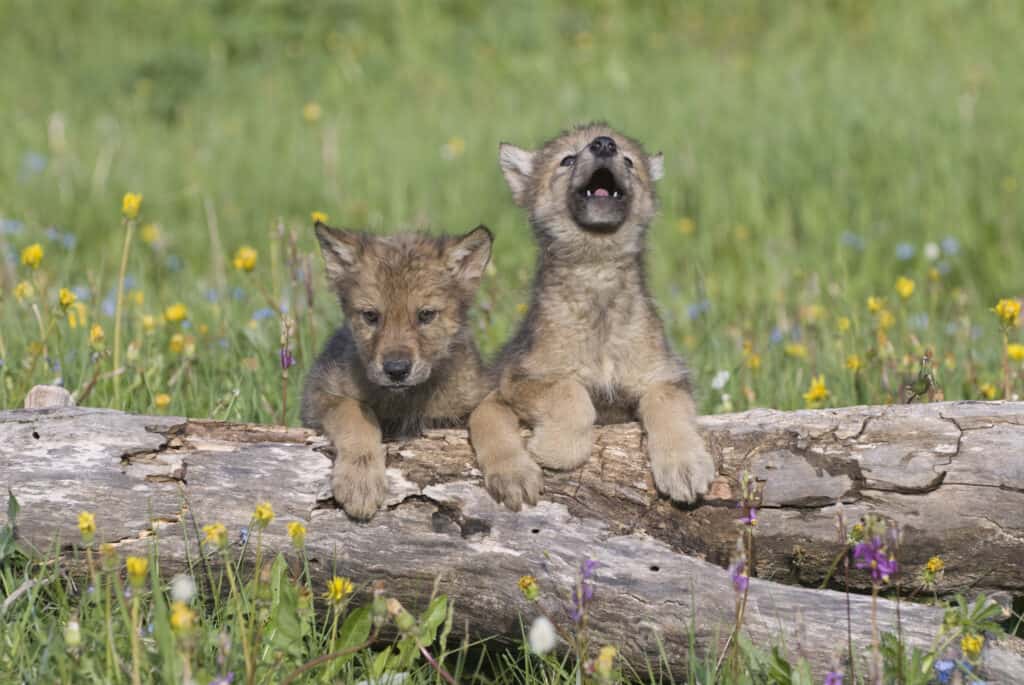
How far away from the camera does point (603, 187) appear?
4.93 meters

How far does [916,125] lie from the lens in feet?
31.4

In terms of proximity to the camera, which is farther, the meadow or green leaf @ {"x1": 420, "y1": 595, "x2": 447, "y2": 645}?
the meadow

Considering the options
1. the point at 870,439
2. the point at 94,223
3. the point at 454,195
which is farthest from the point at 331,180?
the point at 870,439

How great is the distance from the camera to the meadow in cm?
574

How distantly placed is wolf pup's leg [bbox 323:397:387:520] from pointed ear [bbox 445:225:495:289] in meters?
0.79

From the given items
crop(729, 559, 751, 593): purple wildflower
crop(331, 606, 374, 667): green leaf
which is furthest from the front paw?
crop(729, 559, 751, 593): purple wildflower

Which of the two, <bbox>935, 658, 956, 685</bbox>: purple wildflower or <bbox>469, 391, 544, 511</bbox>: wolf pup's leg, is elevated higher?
<bbox>469, 391, 544, 511</bbox>: wolf pup's leg

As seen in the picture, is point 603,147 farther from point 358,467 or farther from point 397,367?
point 358,467

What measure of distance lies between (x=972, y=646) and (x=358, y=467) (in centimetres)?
191

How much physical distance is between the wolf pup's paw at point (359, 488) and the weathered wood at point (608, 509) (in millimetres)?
50

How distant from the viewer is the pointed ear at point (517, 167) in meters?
5.30

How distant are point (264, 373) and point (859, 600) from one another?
2.98 metres

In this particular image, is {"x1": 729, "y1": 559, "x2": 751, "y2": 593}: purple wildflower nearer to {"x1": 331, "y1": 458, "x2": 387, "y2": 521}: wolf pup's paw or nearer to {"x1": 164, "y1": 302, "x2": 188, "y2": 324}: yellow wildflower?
→ {"x1": 331, "y1": 458, "x2": 387, "y2": 521}: wolf pup's paw

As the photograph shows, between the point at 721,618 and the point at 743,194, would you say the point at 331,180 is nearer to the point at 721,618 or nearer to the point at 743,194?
the point at 743,194
